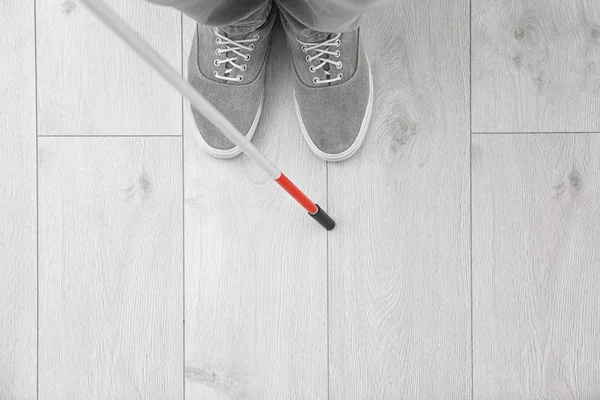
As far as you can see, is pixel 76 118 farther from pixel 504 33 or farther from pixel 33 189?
pixel 504 33

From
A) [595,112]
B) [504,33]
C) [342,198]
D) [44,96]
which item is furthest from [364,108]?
[44,96]

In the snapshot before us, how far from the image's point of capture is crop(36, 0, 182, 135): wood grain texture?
2.85ft

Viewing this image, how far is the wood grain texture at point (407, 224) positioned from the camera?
0.85m

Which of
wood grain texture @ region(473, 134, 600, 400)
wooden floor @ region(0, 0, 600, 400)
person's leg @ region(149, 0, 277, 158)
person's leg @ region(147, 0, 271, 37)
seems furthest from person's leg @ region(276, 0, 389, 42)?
wood grain texture @ region(473, 134, 600, 400)

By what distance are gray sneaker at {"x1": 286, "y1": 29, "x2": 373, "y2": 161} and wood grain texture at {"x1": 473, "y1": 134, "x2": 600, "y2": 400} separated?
0.66 feet

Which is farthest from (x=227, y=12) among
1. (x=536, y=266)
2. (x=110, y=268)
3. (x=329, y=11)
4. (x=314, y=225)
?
(x=536, y=266)

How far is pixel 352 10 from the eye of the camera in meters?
0.55

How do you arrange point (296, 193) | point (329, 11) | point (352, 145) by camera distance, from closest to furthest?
1. point (329, 11)
2. point (296, 193)
3. point (352, 145)

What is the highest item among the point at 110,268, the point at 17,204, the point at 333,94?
the point at 333,94

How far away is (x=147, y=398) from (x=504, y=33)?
0.82 m

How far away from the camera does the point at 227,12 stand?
2.09ft

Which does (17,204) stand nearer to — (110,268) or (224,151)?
(110,268)

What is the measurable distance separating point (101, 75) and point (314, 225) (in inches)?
16.7

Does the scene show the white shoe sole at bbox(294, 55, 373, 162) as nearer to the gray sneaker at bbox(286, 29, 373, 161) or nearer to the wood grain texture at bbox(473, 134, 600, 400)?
the gray sneaker at bbox(286, 29, 373, 161)
